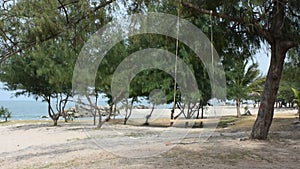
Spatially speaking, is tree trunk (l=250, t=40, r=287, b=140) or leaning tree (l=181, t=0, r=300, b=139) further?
tree trunk (l=250, t=40, r=287, b=140)

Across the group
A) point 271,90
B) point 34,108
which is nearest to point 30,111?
point 34,108

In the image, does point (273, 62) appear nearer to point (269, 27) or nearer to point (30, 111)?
point (269, 27)

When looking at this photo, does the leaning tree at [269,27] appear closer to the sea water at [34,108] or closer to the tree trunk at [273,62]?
the tree trunk at [273,62]

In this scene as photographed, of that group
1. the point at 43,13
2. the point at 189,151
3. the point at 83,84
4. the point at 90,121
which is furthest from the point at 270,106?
the point at 90,121

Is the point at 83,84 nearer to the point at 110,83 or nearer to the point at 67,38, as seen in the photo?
the point at 110,83

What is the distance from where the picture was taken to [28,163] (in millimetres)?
5238

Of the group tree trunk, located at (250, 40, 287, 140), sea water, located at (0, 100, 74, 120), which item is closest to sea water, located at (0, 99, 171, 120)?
sea water, located at (0, 100, 74, 120)

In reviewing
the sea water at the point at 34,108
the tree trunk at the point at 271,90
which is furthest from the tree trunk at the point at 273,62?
the sea water at the point at 34,108

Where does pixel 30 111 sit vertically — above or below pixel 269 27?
below

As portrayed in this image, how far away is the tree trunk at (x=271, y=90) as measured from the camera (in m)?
6.47

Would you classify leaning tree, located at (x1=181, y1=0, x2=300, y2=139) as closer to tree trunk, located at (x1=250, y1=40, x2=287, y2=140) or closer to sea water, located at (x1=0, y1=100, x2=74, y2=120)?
tree trunk, located at (x1=250, y1=40, x2=287, y2=140)

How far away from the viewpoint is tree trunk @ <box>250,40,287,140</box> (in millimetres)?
6469

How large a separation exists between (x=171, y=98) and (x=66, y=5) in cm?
999

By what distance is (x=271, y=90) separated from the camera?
21.5 feet
